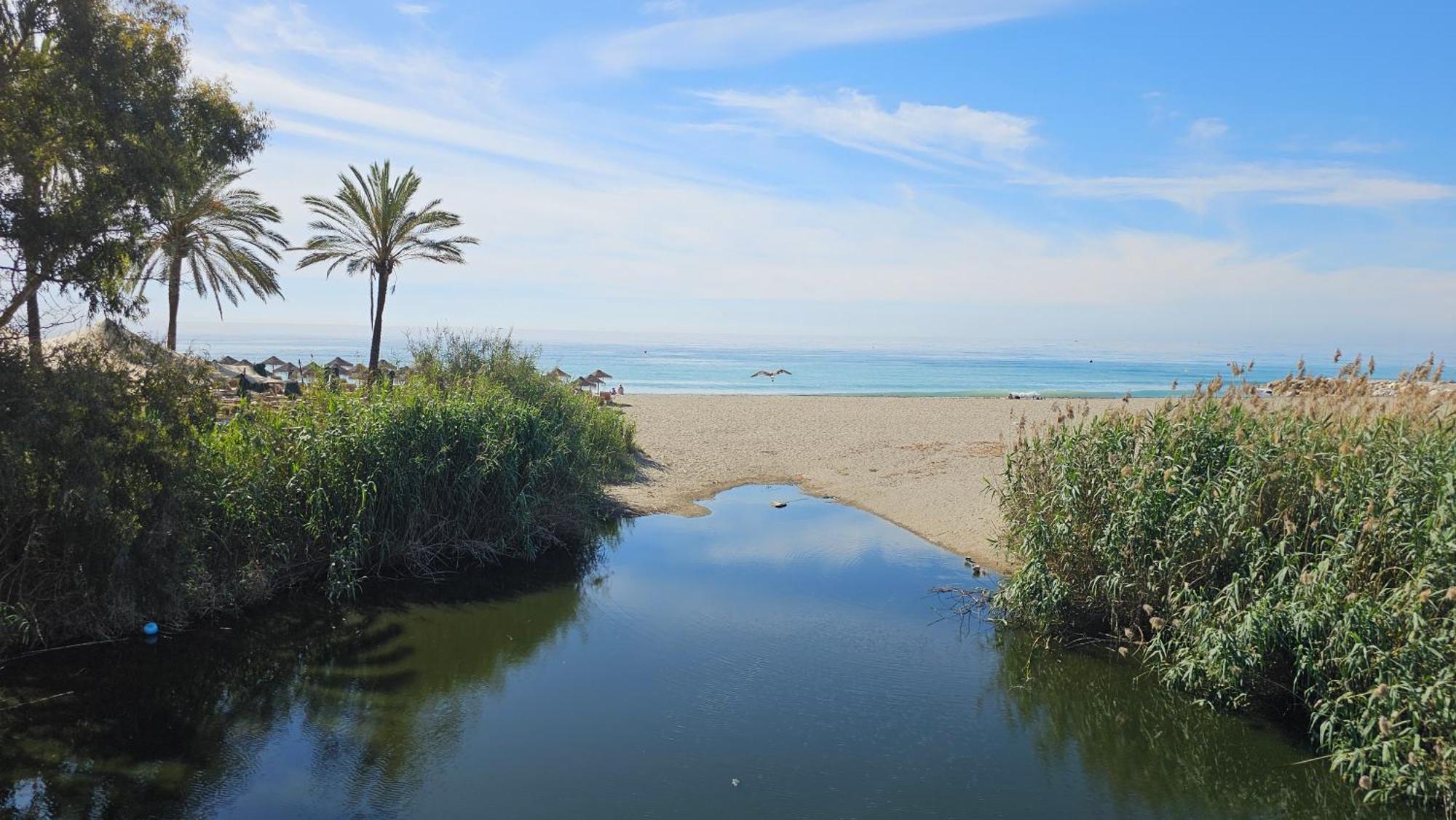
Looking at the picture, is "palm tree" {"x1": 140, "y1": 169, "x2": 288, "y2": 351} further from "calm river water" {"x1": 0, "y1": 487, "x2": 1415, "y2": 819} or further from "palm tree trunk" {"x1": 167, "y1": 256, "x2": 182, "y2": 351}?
"calm river water" {"x1": 0, "y1": 487, "x2": 1415, "y2": 819}

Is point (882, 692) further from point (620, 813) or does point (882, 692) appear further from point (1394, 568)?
point (1394, 568)

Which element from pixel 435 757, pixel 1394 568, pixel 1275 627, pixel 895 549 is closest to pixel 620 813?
pixel 435 757

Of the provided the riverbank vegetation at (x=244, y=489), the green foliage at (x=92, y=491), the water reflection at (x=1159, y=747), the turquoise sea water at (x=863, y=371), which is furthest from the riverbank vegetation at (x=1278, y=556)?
the turquoise sea water at (x=863, y=371)

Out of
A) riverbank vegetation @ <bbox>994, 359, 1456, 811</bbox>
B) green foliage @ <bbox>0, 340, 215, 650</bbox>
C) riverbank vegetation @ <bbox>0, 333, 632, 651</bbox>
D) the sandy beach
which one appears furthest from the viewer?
the sandy beach

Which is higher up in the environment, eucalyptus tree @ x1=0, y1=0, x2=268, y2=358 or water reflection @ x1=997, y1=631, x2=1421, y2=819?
eucalyptus tree @ x1=0, y1=0, x2=268, y2=358

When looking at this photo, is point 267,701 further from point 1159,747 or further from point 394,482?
point 1159,747

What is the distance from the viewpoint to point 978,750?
876 cm

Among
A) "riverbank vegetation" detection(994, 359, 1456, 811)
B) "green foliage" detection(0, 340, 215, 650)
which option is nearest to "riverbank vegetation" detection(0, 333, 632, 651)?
"green foliage" detection(0, 340, 215, 650)

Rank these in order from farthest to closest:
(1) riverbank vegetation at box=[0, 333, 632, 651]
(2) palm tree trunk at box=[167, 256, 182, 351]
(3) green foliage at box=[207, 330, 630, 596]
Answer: (2) palm tree trunk at box=[167, 256, 182, 351] → (3) green foliage at box=[207, 330, 630, 596] → (1) riverbank vegetation at box=[0, 333, 632, 651]

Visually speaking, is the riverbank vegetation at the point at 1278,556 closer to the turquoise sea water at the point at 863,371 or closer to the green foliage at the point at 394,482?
the green foliage at the point at 394,482

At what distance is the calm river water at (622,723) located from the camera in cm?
764

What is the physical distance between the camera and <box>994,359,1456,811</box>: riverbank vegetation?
7.07 meters

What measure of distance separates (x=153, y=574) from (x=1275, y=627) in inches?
463

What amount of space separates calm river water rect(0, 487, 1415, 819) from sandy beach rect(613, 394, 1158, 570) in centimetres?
380
